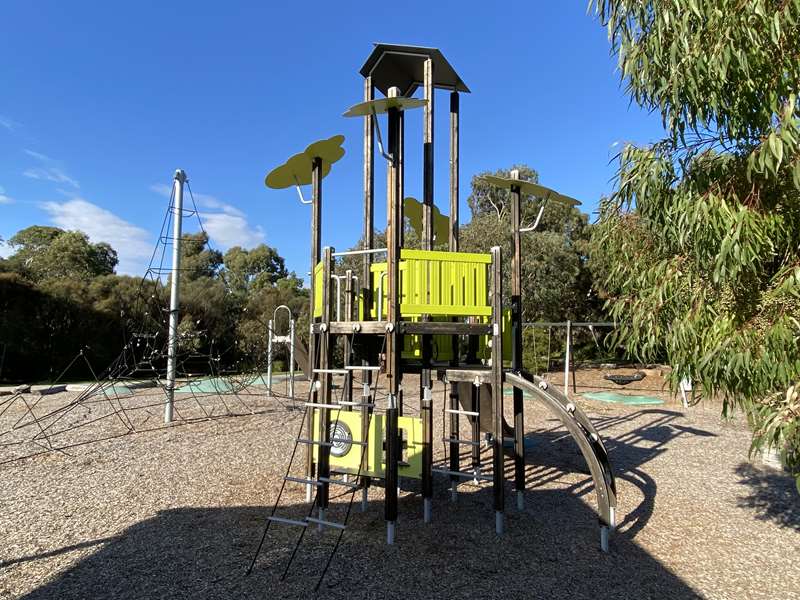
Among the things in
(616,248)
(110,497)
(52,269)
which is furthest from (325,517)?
(52,269)

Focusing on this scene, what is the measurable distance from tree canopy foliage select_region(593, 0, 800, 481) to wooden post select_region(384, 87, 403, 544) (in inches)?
74.7

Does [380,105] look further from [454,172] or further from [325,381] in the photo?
[325,381]

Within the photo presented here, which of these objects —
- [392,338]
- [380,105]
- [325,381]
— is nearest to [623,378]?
[325,381]

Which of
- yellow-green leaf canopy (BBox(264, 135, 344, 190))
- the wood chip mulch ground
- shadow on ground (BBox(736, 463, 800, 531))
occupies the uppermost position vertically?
yellow-green leaf canopy (BBox(264, 135, 344, 190))

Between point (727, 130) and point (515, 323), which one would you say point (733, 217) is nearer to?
point (727, 130)

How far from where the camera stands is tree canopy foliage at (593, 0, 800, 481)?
246cm

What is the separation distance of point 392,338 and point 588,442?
184cm

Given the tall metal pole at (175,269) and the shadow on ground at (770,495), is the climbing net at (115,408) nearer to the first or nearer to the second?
the tall metal pole at (175,269)

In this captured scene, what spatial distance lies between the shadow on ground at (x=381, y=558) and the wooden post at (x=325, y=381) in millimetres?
387

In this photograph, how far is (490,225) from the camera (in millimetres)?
20750

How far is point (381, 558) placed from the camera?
13.2 feet

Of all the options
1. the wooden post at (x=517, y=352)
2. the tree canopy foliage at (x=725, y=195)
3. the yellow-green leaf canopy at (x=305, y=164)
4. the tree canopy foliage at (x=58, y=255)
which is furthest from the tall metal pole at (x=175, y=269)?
the tree canopy foliage at (x=58, y=255)

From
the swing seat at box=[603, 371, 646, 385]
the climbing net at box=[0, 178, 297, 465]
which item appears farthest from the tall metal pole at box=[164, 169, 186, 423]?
the swing seat at box=[603, 371, 646, 385]

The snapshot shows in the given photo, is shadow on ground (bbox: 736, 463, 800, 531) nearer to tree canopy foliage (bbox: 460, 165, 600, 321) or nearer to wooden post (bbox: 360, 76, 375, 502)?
wooden post (bbox: 360, 76, 375, 502)
